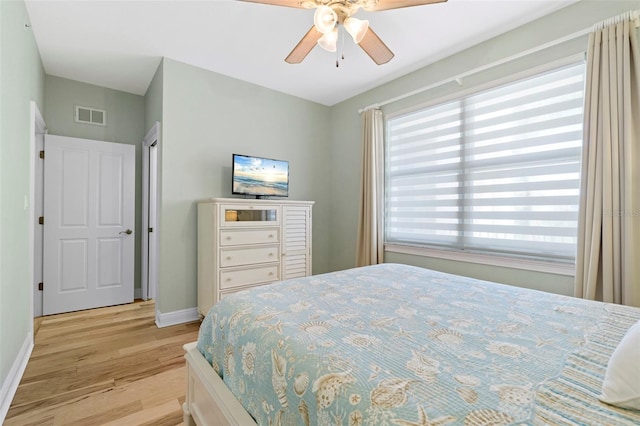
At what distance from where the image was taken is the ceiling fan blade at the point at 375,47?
1981mm

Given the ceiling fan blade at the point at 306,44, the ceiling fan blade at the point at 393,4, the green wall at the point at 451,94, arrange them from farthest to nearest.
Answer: the green wall at the point at 451,94 → the ceiling fan blade at the point at 306,44 → the ceiling fan blade at the point at 393,4

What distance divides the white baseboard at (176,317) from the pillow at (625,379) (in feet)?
10.5

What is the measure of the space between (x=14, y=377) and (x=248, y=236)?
1.84 m

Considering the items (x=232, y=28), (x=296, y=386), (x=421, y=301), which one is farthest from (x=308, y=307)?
(x=232, y=28)

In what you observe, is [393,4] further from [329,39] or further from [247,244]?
[247,244]

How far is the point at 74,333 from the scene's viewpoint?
275cm

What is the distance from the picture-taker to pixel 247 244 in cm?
298

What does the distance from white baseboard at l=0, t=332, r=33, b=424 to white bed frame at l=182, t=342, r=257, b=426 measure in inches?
43.1

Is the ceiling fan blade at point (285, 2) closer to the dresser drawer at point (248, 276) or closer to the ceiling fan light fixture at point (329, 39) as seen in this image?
Answer: the ceiling fan light fixture at point (329, 39)

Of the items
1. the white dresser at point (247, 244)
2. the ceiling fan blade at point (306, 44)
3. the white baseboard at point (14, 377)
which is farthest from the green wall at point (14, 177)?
the ceiling fan blade at point (306, 44)

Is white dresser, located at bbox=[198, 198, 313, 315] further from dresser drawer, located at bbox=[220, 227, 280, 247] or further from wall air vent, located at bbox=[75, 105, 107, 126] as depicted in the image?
wall air vent, located at bbox=[75, 105, 107, 126]

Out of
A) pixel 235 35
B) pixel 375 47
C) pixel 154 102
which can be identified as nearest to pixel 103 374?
pixel 154 102

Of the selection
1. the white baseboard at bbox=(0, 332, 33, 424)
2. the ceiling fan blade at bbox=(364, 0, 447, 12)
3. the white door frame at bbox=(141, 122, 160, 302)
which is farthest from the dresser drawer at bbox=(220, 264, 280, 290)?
the ceiling fan blade at bbox=(364, 0, 447, 12)

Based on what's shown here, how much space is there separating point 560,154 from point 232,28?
278cm
